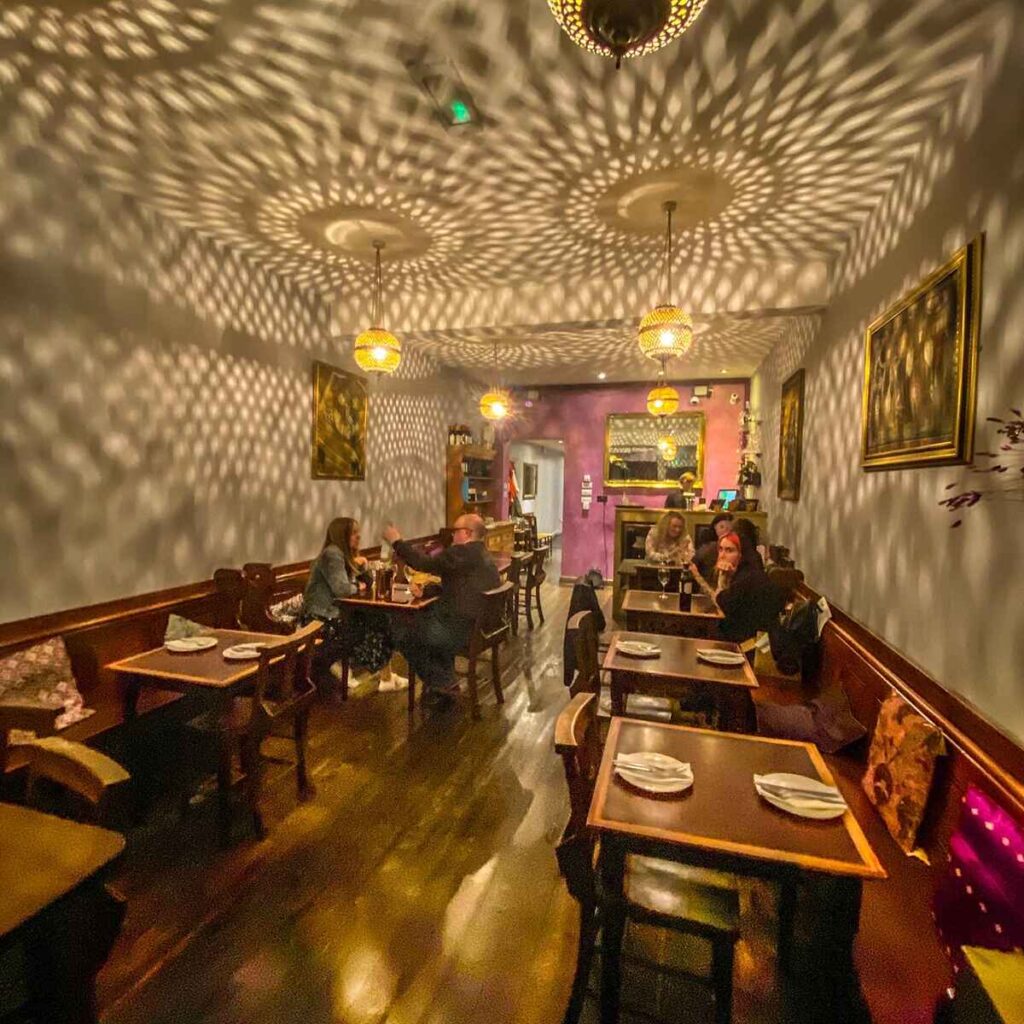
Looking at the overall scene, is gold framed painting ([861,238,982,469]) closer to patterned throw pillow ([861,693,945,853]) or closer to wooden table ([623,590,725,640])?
patterned throw pillow ([861,693,945,853])

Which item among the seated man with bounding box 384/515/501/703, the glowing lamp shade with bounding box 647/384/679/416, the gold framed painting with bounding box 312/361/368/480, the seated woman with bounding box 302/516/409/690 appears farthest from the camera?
the glowing lamp shade with bounding box 647/384/679/416

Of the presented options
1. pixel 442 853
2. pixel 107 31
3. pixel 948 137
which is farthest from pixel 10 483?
pixel 948 137

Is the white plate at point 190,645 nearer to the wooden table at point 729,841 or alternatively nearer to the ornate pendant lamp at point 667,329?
the wooden table at point 729,841

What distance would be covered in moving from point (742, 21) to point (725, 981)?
2.91 meters

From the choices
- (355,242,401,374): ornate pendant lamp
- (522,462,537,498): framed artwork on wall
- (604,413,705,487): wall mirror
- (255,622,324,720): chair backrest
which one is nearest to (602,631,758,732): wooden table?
(255,622,324,720): chair backrest

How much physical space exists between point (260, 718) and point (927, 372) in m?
3.18

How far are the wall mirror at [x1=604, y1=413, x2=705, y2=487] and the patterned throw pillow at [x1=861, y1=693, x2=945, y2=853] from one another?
633 centimetres

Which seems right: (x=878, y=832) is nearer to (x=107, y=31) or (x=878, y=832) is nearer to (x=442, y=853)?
(x=442, y=853)

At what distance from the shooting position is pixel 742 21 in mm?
1938

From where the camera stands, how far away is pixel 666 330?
3299mm

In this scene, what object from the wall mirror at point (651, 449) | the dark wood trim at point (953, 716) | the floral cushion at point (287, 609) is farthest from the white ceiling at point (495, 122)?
the wall mirror at point (651, 449)

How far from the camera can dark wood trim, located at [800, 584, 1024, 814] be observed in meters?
1.55

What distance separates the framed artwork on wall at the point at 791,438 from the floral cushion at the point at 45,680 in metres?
4.82

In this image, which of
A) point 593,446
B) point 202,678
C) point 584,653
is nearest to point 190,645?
point 202,678
